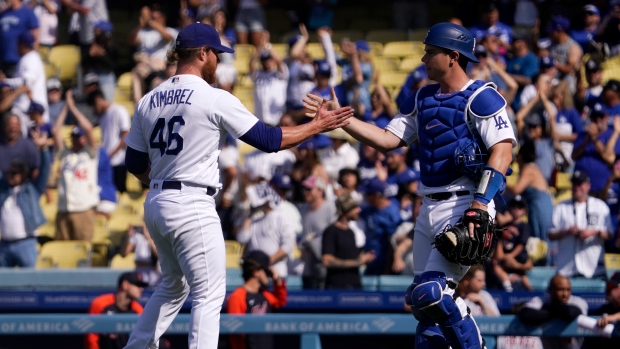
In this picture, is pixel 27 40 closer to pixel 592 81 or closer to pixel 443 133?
pixel 592 81

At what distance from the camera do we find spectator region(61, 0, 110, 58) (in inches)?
616

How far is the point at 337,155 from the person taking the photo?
41.1 ft

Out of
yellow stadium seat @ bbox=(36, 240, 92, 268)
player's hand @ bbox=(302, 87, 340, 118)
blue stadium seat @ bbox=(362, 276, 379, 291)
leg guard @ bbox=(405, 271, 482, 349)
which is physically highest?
player's hand @ bbox=(302, 87, 340, 118)

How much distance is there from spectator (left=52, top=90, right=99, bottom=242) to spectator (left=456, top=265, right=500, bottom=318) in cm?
470

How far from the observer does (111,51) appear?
14828 mm

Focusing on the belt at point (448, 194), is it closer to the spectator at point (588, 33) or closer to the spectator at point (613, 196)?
the spectator at point (613, 196)

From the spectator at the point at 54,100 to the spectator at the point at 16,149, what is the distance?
177 cm

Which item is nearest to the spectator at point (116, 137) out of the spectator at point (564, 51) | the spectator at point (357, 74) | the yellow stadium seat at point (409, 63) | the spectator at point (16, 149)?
the spectator at point (16, 149)

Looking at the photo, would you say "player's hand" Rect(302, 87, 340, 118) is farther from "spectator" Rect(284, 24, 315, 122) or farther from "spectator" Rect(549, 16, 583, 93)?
"spectator" Rect(549, 16, 583, 93)

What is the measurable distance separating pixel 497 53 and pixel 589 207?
135 inches

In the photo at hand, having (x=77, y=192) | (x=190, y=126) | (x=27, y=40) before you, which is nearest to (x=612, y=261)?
(x=77, y=192)

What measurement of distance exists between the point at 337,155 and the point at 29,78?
421 cm

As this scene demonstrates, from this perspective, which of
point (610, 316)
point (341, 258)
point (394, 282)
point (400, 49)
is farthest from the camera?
point (400, 49)

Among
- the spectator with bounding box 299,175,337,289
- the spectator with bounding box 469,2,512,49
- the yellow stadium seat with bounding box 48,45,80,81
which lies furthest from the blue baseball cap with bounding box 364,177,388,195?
the yellow stadium seat with bounding box 48,45,80,81
